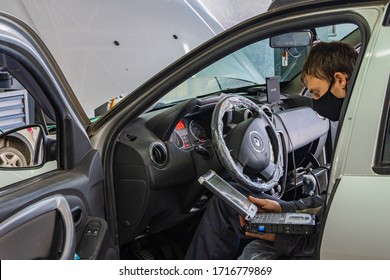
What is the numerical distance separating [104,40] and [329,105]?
236 cm

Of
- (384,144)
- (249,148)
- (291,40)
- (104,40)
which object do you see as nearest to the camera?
(384,144)

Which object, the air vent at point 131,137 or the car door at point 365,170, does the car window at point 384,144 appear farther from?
the air vent at point 131,137

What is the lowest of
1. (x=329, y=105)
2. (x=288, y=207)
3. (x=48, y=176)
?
(x=288, y=207)

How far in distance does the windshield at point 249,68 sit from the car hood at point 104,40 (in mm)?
647

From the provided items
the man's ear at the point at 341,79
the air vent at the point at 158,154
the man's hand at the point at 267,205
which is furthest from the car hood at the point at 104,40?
the man's ear at the point at 341,79

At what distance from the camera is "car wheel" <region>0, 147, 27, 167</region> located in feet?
5.41

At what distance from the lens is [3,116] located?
324 centimetres

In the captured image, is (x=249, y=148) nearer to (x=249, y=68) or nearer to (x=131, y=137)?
(x=131, y=137)

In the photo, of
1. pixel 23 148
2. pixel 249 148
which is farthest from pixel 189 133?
pixel 23 148

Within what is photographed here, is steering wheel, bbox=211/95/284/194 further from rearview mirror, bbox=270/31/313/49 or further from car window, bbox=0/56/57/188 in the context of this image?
car window, bbox=0/56/57/188

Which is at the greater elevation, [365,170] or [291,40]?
[291,40]

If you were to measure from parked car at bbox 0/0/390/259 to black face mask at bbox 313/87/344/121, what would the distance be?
217 mm

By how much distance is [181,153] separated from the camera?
2.29m

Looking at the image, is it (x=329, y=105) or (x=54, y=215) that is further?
(x=329, y=105)
